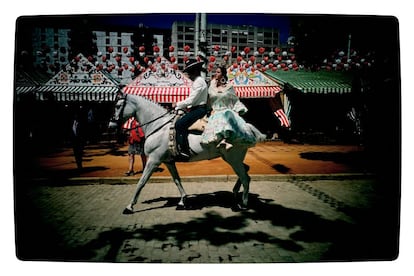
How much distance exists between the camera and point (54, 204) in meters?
3.57

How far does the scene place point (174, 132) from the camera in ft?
11.2

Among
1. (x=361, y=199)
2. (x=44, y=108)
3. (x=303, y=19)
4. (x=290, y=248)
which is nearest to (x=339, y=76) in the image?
(x=303, y=19)

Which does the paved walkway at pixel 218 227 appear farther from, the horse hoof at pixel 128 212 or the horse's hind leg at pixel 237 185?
the horse's hind leg at pixel 237 185

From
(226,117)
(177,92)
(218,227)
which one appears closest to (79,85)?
(177,92)

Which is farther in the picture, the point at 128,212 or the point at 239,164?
the point at 128,212

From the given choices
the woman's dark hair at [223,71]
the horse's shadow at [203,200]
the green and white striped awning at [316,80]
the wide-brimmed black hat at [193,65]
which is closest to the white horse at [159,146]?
the horse's shadow at [203,200]

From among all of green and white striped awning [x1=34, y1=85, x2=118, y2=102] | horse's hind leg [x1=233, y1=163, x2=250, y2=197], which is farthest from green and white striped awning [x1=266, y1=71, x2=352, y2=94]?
green and white striped awning [x1=34, y1=85, x2=118, y2=102]

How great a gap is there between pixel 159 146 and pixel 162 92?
785 millimetres

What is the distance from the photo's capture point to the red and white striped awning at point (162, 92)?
320 cm

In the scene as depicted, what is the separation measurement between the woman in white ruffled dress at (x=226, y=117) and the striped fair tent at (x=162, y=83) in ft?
1.26

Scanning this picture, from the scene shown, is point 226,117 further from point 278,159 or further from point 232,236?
point 232,236

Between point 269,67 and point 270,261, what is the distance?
2442mm

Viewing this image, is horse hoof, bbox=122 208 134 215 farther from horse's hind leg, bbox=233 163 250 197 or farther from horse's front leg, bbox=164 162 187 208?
horse's hind leg, bbox=233 163 250 197

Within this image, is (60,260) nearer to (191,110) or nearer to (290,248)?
(191,110)
